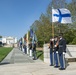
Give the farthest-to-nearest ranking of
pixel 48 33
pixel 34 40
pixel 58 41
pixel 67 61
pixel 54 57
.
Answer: pixel 48 33 < pixel 34 40 < pixel 67 61 < pixel 54 57 < pixel 58 41

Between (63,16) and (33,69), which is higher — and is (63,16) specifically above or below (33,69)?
above

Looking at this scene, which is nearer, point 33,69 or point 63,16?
point 33,69

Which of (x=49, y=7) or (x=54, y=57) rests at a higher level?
(x=49, y=7)

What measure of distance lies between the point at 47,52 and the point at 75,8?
69.8 feet

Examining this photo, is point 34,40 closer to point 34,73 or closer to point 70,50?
point 70,50

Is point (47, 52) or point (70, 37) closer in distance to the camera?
point (47, 52)

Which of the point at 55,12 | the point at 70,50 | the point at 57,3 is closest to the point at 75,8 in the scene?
the point at 57,3

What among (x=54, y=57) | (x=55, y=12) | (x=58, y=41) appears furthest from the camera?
(x=55, y=12)

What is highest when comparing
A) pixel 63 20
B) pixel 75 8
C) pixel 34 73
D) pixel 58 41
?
pixel 75 8

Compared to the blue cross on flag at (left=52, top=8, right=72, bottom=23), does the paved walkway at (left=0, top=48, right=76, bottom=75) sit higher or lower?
lower

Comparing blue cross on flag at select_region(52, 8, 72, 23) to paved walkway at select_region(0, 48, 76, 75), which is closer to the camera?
paved walkway at select_region(0, 48, 76, 75)

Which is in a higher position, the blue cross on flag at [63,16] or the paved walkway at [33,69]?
the blue cross on flag at [63,16]

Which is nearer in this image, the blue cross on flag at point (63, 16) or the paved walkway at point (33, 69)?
the paved walkway at point (33, 69)

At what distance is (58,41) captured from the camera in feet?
48.0
